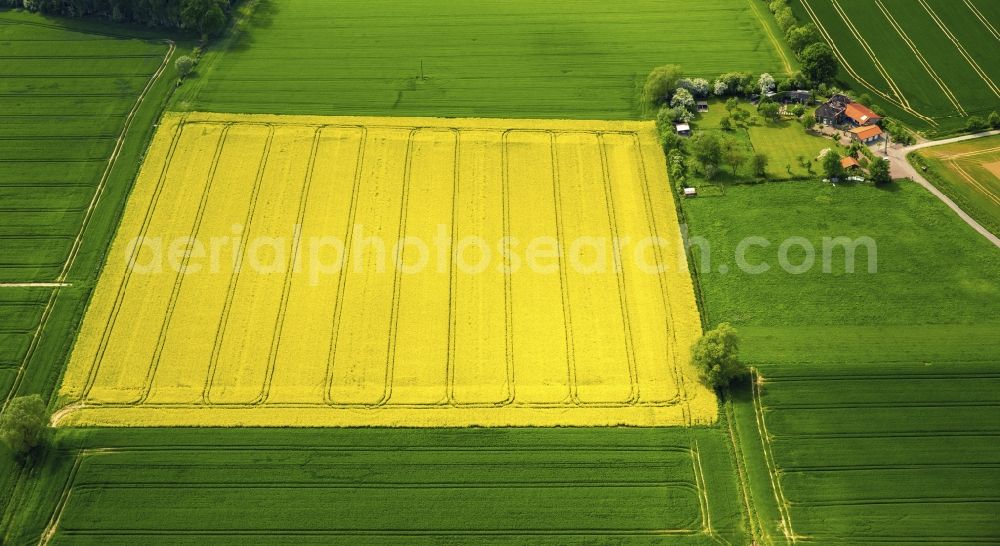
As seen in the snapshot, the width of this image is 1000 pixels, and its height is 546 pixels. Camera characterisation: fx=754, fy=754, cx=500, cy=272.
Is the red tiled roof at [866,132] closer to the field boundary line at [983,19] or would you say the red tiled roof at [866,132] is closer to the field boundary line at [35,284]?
the field boundary line at [983,19]

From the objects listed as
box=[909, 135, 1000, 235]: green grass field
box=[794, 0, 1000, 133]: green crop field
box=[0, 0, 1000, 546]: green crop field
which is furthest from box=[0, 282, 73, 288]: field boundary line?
box=[794, 0, 1000, 133]: green crop field

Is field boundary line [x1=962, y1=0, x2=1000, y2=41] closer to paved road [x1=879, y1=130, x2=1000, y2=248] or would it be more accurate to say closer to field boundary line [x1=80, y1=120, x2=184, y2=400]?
paved road [x1=879, y1=130, x2=1000, y2=248]

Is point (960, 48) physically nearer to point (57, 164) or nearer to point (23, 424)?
point (57, 164)

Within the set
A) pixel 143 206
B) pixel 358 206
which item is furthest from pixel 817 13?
pixel 143 206

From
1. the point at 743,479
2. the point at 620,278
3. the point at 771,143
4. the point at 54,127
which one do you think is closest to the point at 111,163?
the point at 54,127

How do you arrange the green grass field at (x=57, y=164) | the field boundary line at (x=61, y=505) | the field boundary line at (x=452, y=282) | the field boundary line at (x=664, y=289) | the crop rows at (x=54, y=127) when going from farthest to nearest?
the crop rows at (x=54, y=127), the green grass field at (x=57, y=164), the field boundary line at (x=452, y=282), the field boundary line at (x=664, y=289), the field boundary line at (x=61, y=505)

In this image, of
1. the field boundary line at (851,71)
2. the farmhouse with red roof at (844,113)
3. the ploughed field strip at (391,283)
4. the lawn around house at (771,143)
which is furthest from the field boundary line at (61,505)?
the field boundary line at (851,71)
